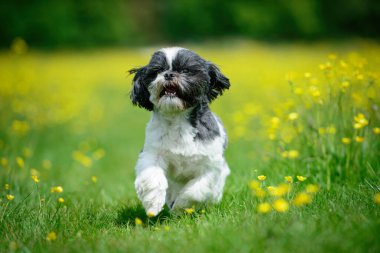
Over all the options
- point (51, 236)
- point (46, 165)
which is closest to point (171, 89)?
point (51, 236)

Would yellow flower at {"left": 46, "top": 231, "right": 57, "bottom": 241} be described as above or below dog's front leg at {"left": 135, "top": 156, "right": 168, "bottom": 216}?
below

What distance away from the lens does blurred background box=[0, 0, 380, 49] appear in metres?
33.1

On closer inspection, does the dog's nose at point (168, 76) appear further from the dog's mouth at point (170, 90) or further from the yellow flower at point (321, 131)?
the yellow flower at point (321, 131)

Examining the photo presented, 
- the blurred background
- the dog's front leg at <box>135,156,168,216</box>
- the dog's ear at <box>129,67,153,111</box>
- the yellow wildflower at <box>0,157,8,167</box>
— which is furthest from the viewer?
the blurred background

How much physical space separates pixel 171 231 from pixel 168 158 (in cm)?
82

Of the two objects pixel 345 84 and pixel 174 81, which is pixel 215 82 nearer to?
pixel 174 81

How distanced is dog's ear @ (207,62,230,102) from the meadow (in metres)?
0.57

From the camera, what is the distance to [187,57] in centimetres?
392

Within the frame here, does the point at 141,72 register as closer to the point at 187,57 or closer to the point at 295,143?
the point at 187,57

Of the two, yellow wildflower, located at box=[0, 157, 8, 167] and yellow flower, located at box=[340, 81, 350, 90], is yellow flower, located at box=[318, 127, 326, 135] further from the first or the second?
yellow wildflower, located at box=[0, 157, 8, 167]

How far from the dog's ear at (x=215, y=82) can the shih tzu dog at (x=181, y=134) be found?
102mm

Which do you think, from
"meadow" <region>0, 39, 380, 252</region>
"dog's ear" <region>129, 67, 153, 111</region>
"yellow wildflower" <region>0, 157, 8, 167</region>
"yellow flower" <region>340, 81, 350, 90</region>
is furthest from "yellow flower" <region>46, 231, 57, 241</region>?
"yellow flower" <region>340, 81, 350, 90</region>

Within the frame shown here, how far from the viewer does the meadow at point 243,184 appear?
9.21 feet

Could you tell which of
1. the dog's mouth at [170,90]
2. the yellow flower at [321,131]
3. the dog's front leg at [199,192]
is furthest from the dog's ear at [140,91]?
the yellow flower at [321,131]
